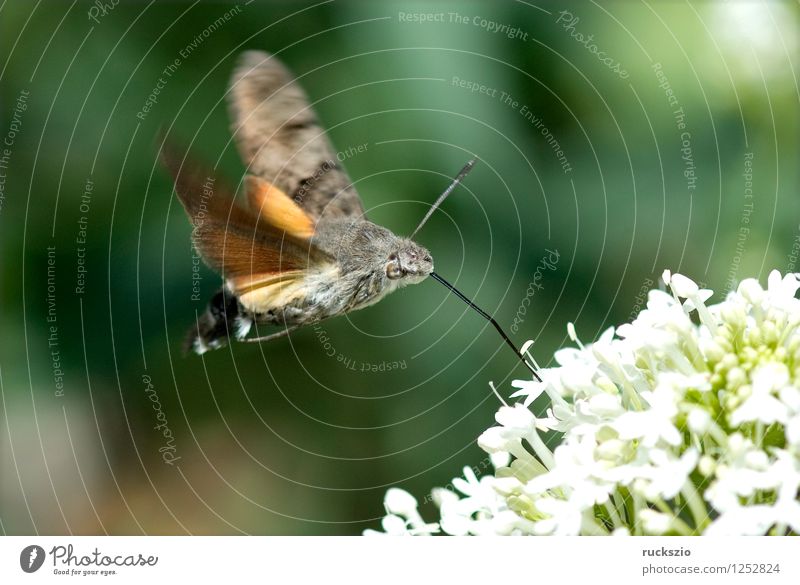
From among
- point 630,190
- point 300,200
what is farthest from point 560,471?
point 630,190

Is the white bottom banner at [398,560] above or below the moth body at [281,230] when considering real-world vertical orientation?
below

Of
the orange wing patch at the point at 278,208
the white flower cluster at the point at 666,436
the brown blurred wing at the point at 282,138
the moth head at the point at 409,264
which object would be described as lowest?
the white flower cluster at the point at 666,436

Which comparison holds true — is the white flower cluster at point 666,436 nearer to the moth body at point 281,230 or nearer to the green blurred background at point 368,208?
the moth body at point 281,230

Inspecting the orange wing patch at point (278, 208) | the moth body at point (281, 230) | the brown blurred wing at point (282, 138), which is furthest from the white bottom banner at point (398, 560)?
the brown blurred wing at point (282, 138)

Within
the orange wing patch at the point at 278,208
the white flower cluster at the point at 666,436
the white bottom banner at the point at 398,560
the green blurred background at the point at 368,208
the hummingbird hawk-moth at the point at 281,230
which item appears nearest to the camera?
the white flower cluster at the point at 666,436

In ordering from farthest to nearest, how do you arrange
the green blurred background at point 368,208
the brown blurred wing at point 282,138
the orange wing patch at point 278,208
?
1. the green blurred background at point 368,208
2. the brown blurred wing at point 282,138
3. the orange wing patch at point 278,208

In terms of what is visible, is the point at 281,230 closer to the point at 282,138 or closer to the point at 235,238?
the point at 235,238

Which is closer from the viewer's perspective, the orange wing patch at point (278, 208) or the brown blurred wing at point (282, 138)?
the orange wing patch at point (278, 208)
